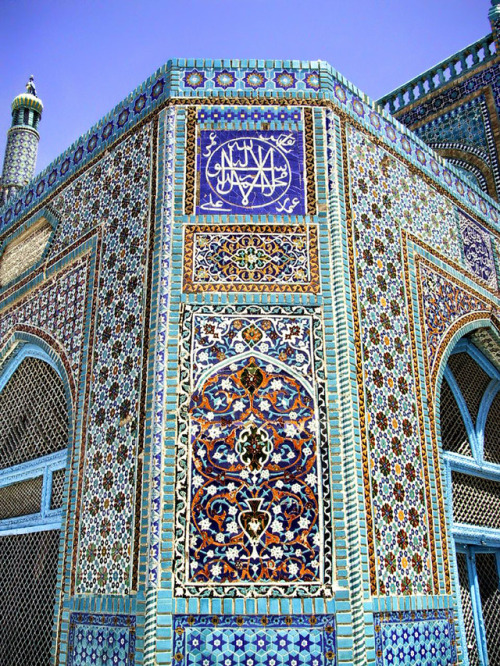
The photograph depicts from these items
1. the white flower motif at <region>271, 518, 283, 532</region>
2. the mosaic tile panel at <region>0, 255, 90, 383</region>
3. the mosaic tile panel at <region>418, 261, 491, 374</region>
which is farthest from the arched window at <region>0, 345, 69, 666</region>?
the mosaic tile panel at <region>418, 261, 491, 374</region>

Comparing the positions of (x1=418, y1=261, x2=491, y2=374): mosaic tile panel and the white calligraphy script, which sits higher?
the white calligraphy script

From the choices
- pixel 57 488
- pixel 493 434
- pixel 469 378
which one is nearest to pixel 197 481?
pixel 57 488

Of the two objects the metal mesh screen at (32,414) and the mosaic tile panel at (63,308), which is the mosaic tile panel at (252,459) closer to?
the mosaic tile panel at (63,308)

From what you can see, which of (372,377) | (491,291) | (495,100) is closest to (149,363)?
(372,377)

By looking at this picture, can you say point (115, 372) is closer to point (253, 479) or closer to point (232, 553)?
point (253, 479)

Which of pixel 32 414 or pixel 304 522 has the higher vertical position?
pixel 32 414

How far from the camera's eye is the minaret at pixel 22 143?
9.67 m

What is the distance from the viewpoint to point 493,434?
594 cm

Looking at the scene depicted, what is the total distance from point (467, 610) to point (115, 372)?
3.06 metres

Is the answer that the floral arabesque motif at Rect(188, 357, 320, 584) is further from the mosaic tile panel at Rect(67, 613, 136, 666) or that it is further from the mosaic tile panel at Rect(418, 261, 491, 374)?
the mosaic tile panel at Rect(418, 261, 491, 374)

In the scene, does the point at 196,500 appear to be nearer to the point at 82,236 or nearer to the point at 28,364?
the point at 82,236

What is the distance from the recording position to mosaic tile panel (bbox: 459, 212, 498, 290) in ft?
18.9

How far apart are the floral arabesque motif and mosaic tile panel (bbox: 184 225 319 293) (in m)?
0.53

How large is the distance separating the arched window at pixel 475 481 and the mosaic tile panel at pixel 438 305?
0.47 m
